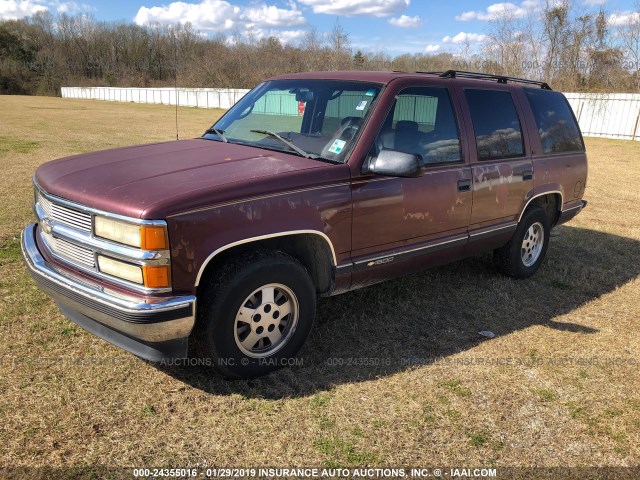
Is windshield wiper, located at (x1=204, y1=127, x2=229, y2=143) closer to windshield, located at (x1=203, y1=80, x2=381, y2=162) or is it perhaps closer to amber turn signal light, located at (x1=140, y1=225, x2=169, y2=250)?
windshield, located at (x1=203, y1=80, x2=381, y2=162)

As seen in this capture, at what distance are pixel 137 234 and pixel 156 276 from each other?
9.6 inches

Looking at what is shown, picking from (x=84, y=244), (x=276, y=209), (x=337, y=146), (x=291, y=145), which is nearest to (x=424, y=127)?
(x=337, y=146)

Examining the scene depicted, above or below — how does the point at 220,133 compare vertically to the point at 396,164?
above

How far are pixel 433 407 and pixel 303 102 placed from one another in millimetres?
2585

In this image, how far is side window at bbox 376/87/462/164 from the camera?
3.94m

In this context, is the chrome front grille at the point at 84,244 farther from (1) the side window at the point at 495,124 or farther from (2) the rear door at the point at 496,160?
(1) the side window at the point at 495,124

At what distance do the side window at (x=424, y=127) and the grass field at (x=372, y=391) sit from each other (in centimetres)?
145

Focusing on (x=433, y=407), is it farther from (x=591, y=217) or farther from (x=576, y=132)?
(x=591, y=217)

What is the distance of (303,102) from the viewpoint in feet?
14.4

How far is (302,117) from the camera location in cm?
427

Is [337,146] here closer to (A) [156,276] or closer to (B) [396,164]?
(B) [396,164]

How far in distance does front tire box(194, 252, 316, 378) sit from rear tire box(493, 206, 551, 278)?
2720 millimetres

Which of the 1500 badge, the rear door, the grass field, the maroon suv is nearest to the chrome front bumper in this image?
the maroon suv

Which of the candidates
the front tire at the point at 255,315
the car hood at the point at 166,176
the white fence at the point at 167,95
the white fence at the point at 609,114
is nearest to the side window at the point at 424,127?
the car hood at the point at 166,176
